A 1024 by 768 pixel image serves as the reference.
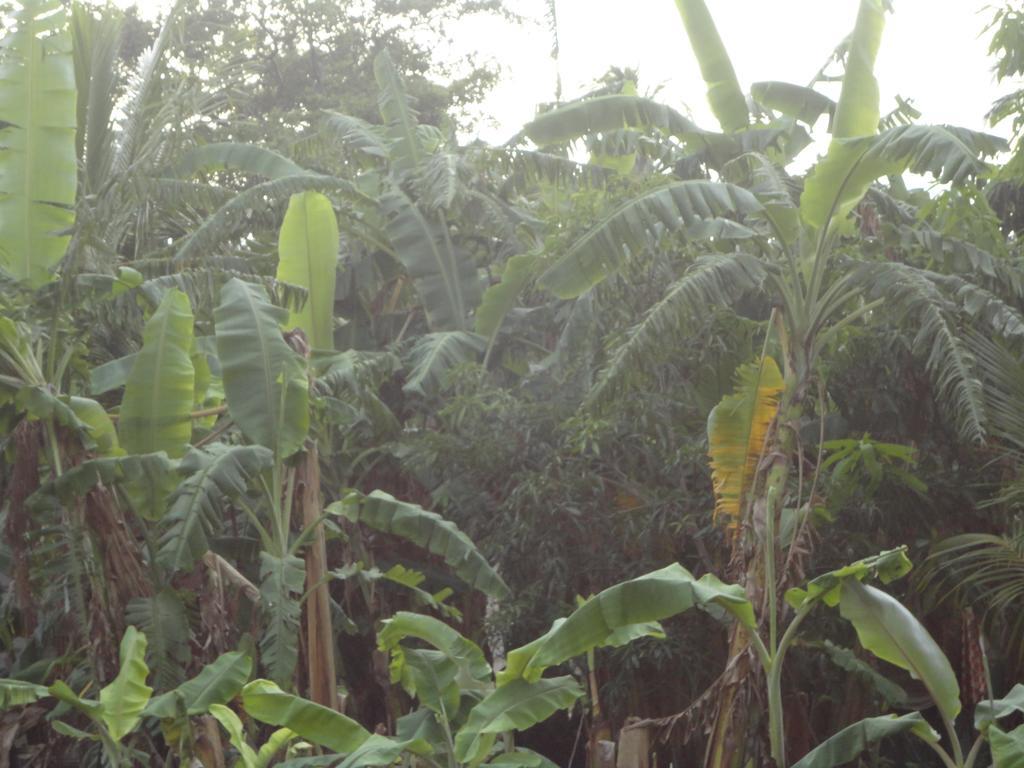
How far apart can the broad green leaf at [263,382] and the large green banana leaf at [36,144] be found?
1346mm

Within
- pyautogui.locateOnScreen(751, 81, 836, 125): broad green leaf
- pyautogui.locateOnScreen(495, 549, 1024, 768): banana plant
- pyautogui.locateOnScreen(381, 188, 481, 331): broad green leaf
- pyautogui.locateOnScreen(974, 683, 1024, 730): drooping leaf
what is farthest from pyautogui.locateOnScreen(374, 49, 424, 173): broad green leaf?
pyautogui.locateOnScreen(974, 683, 1024, 730): drooping leaf

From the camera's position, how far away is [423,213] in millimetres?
10969

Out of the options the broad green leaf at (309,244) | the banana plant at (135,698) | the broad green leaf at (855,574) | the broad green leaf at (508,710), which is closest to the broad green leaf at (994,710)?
the broad green leaf at (855,574)

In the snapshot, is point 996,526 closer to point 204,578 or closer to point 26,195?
point 204,578

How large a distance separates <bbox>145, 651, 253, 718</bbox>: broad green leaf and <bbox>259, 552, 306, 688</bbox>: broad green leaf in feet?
1.60

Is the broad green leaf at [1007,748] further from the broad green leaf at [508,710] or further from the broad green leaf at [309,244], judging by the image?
the broad green leaf at [309,244]

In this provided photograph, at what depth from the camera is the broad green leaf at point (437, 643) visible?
231 inches

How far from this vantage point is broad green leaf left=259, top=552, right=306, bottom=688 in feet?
22.7

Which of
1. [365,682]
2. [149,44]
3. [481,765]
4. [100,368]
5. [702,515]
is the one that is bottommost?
[365,682]

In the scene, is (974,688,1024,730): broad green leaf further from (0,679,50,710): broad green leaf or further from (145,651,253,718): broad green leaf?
(0,679,50,710): broad green leaf

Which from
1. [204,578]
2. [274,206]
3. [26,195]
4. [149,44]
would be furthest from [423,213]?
[149,44]

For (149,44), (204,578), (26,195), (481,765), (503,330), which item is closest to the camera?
(481,765)

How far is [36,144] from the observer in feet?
26.4

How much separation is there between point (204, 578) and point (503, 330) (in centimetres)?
365
